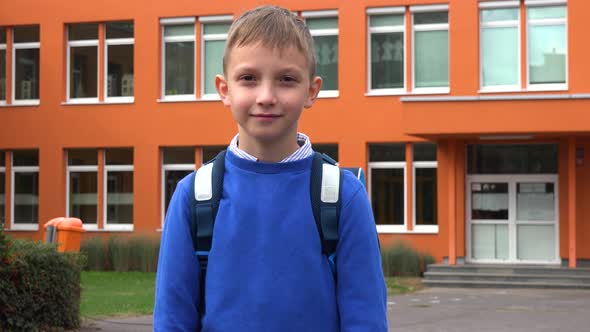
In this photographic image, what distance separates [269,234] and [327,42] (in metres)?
24.4

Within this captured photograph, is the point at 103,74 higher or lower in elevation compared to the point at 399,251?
higher

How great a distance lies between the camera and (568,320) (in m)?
15.5

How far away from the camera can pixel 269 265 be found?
278 centimetres

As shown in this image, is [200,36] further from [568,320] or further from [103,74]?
[568,320]

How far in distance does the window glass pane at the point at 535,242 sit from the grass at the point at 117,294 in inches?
325

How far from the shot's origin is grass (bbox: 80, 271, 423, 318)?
16.0 m

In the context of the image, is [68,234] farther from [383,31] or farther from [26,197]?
[26,197]

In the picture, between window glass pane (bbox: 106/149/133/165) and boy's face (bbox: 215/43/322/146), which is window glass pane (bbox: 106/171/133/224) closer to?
window glass pane (bbox: 106/149/133/165)

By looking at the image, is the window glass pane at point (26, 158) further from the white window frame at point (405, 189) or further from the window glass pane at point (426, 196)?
the window glass pane at point (426, 196)

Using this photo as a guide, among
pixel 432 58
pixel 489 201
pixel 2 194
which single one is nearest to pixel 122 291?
pixel 489 201

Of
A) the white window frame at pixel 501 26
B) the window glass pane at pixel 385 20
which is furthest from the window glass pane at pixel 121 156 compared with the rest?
the white window frame at pixel 501 26

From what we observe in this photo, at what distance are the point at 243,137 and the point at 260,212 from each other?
220mm

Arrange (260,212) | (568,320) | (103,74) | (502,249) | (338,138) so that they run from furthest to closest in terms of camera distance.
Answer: (103,74)
(338,138)
(502,249)
(568,320)
(260,212)

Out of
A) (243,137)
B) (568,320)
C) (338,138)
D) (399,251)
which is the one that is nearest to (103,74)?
(338,138)
